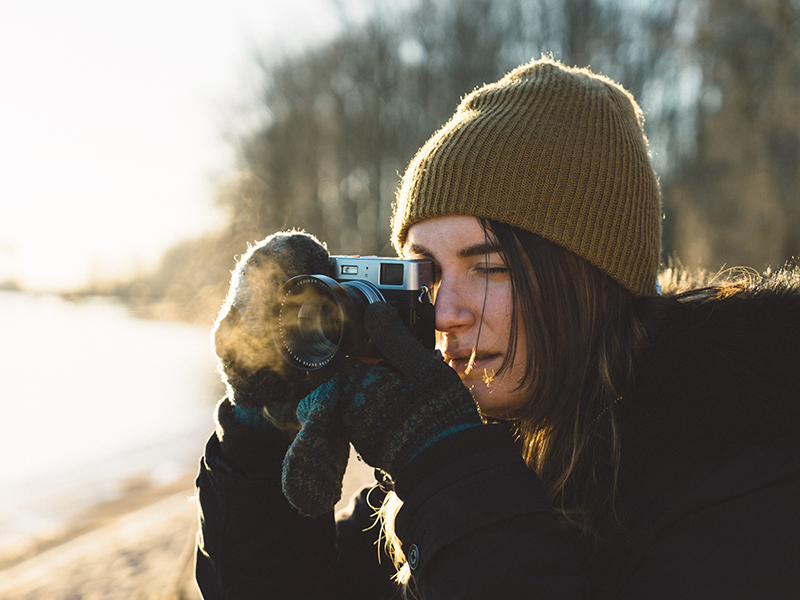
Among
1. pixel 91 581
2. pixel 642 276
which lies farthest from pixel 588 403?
pixel 91 581

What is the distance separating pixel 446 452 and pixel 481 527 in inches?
5.2

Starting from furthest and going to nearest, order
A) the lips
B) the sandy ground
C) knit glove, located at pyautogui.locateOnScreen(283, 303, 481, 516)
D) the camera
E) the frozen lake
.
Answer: the frozen lake < the sandy ground < the lips < the camera < knit glove, located at pyautogui.locateOnScreen(283, 303, 481, 516)

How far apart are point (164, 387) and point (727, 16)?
12.8m

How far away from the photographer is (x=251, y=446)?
52.1 inches

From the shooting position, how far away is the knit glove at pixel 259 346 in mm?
1316

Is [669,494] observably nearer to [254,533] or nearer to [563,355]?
[563,355]

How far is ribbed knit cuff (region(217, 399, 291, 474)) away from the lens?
1.33m

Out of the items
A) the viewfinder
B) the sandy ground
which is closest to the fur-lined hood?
the viewfinder

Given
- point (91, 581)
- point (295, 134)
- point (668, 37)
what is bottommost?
point (91, 581)

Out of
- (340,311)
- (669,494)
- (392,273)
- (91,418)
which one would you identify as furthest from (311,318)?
(91,418)

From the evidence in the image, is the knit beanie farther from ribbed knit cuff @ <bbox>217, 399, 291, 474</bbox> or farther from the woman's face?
ribbed knit cuff @ <bbox>217, 399, 291, 474</bbox>

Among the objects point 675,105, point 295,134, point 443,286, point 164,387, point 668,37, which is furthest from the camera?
point 295,134

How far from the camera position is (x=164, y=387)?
27.1ft

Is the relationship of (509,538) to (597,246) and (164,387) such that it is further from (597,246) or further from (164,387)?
(164,387)
